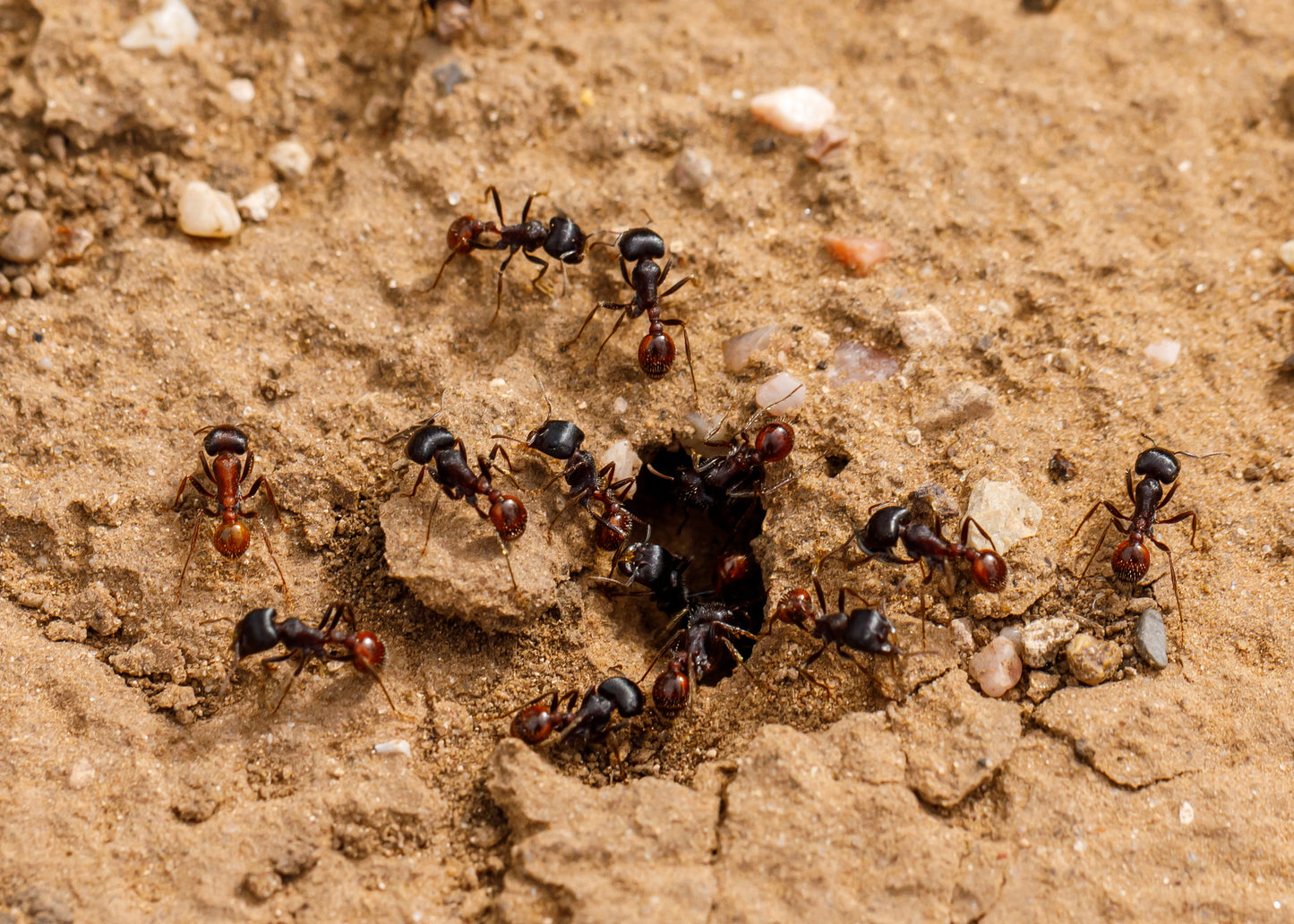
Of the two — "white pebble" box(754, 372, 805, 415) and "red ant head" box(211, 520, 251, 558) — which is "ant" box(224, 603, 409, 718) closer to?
"red ant head" box(211, 520, 251, 558)

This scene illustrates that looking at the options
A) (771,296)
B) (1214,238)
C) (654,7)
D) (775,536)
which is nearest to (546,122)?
(654,7)

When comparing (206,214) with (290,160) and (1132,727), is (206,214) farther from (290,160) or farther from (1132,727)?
(1132,727)

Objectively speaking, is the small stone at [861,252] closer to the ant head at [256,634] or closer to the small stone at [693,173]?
the small stone at [693,173]

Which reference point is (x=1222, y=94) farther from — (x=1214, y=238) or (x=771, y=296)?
(x=771, y=296)

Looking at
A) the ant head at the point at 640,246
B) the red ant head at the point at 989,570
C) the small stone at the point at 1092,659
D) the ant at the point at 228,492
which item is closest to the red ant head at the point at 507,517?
the ant at the point at 228,492

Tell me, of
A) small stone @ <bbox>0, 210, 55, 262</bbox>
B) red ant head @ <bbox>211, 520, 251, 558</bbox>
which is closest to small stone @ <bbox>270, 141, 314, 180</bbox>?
small stone @ <bbox>0, 210, 55, 262</bbox>

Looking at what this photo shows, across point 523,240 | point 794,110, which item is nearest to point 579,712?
point 523,240
